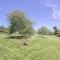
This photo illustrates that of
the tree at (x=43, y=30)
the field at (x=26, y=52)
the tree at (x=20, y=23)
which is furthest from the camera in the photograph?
the tree at (x=43, y=30)

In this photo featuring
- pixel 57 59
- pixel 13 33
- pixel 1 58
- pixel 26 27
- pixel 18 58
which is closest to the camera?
pixel 1 58

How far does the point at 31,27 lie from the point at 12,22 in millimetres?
6010

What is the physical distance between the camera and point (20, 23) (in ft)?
191

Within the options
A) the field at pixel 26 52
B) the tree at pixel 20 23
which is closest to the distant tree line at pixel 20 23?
the tree at pixel 20 23

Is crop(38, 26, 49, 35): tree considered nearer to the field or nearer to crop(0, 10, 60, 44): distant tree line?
crop(0, 10, 60, 44): distant tree line

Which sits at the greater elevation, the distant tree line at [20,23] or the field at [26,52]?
the distant tree line at [20,23]

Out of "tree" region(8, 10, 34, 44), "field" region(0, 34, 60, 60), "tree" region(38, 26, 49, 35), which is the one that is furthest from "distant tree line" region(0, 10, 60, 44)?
"tree" region(38, 26, 49, 35)

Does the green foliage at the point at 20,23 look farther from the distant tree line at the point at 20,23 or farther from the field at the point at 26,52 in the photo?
the field at the point at 26,52

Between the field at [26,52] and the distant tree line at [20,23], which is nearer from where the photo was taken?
the field at [26,52]

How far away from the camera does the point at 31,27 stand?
60031mm

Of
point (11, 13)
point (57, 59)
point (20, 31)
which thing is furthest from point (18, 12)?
point (57, 59)

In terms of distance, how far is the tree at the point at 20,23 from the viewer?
192 ft

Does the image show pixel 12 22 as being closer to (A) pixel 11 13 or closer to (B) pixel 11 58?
(A) pixel 11 13

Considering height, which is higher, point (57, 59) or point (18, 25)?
point (18, 25)
